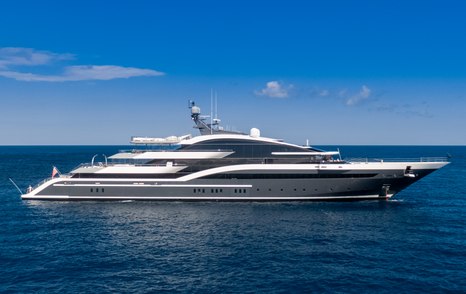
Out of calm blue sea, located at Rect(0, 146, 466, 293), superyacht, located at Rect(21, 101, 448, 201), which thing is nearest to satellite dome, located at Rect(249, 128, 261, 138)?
superyacht, located at Rect(21, 101, 448, 201)

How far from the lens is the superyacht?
41156 mm

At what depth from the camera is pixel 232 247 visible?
26.4m

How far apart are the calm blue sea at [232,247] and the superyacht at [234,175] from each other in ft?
5.62

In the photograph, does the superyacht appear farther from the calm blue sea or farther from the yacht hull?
the calm blue sea

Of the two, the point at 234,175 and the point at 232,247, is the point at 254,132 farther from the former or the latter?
the point at 232,247

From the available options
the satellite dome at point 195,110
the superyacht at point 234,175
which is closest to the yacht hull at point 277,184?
the superyacht at point 234,175

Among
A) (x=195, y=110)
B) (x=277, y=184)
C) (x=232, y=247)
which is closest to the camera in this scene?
(x=232, y=247)

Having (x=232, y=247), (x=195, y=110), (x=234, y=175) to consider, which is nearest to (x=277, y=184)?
(x=234, y=175)

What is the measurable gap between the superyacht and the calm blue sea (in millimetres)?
1714

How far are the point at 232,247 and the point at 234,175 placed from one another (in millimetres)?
15867

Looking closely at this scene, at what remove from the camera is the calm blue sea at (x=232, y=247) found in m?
20.7

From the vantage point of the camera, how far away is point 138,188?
140 ft

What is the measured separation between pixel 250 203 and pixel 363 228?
46.1 ft

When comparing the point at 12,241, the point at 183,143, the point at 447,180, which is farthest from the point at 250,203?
the point at 447,180
